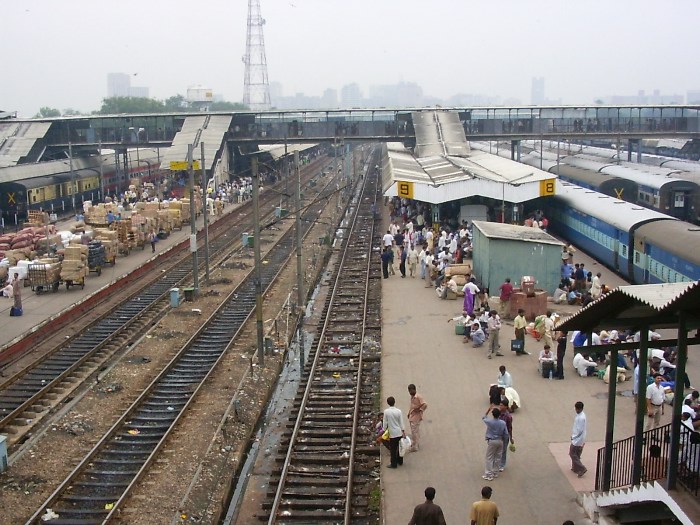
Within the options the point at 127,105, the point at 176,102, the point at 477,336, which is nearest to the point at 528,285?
the point at 477,336

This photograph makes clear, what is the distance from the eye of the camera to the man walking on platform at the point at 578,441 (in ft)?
39.7

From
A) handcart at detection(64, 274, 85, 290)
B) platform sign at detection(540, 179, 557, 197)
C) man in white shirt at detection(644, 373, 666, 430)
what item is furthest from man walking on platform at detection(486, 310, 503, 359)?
platform sign at detection(540, 179, 557, 197)

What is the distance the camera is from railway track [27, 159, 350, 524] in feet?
39.7

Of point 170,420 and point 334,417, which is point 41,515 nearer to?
point 170,420

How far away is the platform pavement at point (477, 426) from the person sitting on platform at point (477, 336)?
6.5 inches

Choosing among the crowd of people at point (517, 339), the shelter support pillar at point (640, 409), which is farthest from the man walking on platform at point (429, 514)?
the shelter support pillar at point (640, 409)

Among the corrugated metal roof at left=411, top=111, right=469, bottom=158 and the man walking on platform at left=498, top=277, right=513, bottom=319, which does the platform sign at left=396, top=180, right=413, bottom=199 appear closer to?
the man walking on platform at left=498, top=277, right=513, bottom=319

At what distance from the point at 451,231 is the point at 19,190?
885 inches

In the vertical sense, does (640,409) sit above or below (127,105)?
below

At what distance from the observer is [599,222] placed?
29.6 meters

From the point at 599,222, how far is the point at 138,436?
64.3 feet

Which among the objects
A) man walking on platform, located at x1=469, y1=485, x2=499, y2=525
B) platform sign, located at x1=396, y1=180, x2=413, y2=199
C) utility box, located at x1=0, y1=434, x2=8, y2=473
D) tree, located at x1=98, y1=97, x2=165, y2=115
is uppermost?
tree, located at x1=98, y1=97, x2=165, y2=115

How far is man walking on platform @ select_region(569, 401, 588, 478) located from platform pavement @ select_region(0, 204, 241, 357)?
13.9 m

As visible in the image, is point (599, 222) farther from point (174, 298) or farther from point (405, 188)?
point (174, 298)
